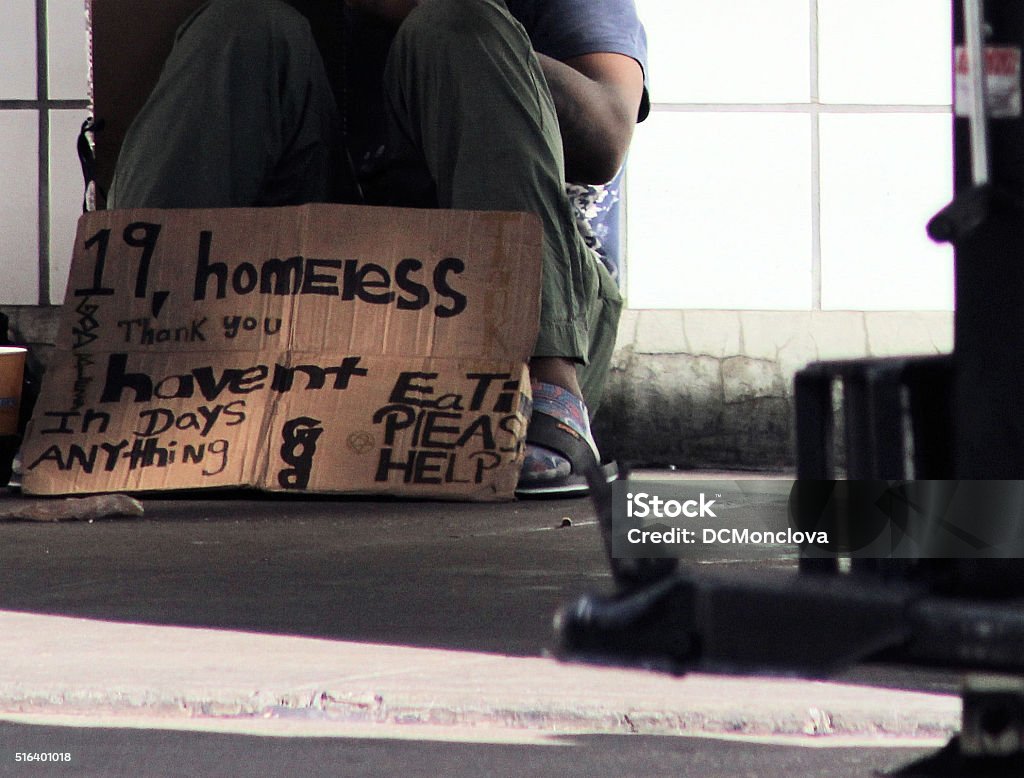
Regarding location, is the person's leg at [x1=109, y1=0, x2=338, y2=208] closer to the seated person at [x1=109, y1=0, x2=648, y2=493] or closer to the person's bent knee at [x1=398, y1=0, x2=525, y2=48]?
the seated person at [x1=109, y1=0, x2=648, y2=493]

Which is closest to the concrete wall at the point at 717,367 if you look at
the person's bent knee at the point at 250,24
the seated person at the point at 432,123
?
the seated person at the point at 432,123

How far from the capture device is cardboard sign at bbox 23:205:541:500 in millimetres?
4613

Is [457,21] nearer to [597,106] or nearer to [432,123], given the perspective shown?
[432,123]

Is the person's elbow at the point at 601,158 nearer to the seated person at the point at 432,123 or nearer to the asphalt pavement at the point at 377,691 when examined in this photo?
the seated person at the point at 432,123

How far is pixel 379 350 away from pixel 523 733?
2.55 meters

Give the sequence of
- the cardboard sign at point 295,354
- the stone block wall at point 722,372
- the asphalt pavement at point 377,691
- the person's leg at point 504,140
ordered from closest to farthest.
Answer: the asphalt pavement at point 377,691
the cardboard sign at point 295,354
the person's leg at point 504,140
the stone block wall at point 722,372

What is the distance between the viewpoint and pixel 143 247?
16.2ft

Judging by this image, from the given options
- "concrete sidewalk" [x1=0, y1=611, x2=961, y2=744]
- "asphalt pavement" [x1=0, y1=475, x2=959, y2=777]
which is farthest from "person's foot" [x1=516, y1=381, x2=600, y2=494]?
"concrete sidewalk" [x1=0, y1=611, x2=961, y2=744]

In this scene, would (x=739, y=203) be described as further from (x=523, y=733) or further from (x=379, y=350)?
(x=523, y=733)

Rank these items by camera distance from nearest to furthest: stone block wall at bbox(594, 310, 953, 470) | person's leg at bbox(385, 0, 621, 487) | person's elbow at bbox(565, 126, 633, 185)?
person's leg at bbox(385, 0, 621, 487)
person's elbow at bbox(565, 126, 633, 185)
stone block wall at bbox(594, 310, 953, 470)

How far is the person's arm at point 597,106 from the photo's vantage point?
508cm

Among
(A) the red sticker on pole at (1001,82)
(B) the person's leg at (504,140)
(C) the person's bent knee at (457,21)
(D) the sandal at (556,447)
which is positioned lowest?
(D) the sandal at (556,447)

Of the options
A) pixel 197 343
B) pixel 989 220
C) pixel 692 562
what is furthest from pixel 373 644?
pixel 197 343

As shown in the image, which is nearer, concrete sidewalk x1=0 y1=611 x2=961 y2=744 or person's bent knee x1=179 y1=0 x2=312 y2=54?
concrete sidewalk x1=0 y1=611 x2=961 y2=744
